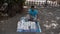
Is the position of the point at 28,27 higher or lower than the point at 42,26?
higher

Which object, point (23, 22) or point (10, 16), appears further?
point (10, 16)

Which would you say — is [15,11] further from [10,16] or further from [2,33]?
[2,33]

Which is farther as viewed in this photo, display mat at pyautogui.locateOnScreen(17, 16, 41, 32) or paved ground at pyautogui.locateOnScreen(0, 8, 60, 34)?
paved ground at pyautogui.locateOnScreen(0, 8, 60, 34)

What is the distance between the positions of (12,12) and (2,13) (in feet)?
3.41

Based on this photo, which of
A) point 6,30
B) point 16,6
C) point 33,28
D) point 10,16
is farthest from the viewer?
point 16,6

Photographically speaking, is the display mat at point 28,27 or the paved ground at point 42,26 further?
the paved ground at point 42,26

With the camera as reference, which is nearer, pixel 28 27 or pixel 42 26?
pixel 28 27

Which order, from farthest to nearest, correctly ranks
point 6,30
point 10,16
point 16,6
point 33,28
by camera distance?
point 16,6 < point 10,16 < point 6,30 < point 33,28

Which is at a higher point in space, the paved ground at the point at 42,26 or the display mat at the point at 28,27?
the display mat at the point at 28,27

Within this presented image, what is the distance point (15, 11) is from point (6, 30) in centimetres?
463

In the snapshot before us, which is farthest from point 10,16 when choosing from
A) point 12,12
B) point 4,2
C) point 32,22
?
point 32,22

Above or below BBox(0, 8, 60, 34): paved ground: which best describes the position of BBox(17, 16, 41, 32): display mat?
above

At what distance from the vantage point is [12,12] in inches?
466

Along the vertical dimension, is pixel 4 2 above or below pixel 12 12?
above
